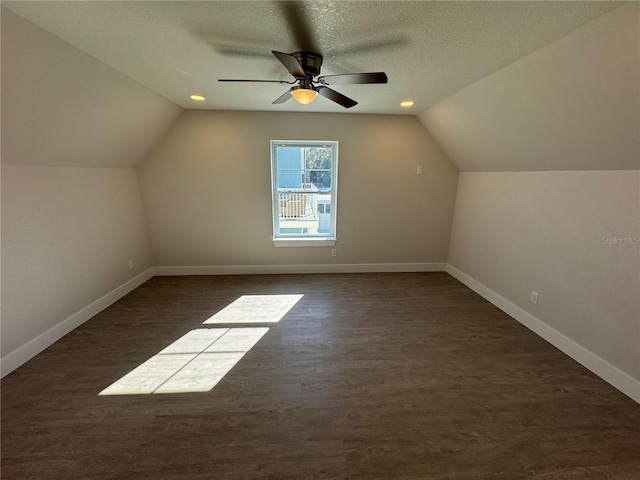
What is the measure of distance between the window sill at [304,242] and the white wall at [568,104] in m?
2.22

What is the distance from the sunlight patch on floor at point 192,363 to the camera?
1.86m

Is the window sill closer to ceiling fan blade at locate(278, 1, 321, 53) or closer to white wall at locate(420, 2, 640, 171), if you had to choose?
white wall at locate(420, 2, 640, 171)

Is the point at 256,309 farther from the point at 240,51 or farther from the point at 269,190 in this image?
the point at 240,51

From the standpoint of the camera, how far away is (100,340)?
237 cm

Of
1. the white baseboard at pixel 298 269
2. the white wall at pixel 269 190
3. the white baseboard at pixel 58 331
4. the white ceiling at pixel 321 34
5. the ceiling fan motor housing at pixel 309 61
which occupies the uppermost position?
the white ceiling at pixel 321 34

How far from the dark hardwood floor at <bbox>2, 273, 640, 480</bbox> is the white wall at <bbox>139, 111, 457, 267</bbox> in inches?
56.7

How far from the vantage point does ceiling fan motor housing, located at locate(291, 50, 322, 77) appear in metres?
1.78

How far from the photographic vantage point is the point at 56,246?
7.70 feet

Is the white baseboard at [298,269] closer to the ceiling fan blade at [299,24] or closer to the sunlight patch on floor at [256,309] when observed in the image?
the sunlight patch on floor at [256,309]

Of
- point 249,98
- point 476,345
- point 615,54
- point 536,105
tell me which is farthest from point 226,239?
point 615,54

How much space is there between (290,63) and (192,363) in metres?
2.32

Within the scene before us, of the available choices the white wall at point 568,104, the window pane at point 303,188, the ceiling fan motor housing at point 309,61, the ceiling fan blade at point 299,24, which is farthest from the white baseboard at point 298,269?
the ceiling fan blade at point 299,24

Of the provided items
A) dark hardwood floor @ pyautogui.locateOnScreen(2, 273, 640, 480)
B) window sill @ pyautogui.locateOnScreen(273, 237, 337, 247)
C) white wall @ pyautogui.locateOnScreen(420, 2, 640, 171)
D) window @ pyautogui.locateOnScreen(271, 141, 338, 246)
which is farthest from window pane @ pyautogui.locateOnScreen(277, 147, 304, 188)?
dark hardwood floor @ pyautogui.locateOnScreen(2, 273, 640, 480)

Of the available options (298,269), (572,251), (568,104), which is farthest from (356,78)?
(298,269)
